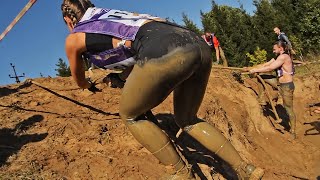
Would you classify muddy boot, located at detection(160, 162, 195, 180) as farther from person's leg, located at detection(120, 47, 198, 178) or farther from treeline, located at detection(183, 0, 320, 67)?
treeline, located at detection(183, 0, 320, 67)

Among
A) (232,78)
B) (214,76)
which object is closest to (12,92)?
(214,76)

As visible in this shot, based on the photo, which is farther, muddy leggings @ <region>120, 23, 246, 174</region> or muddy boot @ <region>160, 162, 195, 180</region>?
muddy boot @ <region>160, 162, 195, 180</region>

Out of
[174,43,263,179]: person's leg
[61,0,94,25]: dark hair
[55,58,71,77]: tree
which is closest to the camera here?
[61,0,94,25]: dark hair

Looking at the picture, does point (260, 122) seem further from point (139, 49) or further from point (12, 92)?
point (139, 49)

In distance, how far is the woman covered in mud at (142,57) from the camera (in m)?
2.70

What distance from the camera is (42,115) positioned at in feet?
17.7

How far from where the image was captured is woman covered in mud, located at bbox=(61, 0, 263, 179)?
2.70 metres

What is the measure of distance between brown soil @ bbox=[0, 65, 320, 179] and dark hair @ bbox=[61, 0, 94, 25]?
171 cm

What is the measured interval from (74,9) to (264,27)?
29.2m

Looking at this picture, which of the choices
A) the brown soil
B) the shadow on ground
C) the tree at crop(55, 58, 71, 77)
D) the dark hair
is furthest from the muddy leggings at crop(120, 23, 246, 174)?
the tree at crop(55, 58, 71, 77)

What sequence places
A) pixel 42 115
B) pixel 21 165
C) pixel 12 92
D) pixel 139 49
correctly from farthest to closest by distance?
pixel 12 92, pixel 42 115, pixel 21 165, pixel 139 49

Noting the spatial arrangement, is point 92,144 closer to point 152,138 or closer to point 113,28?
point 152,138

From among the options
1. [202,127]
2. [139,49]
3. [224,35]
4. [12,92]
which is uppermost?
[139,49]

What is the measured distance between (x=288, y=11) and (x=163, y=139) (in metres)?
30.9
